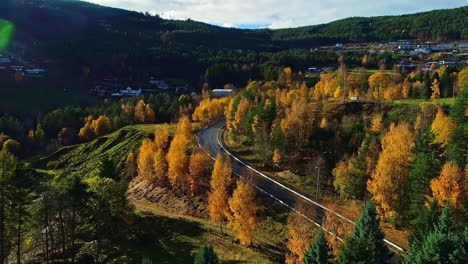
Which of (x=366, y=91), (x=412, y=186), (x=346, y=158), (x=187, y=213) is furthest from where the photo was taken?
(x=366, y=91)

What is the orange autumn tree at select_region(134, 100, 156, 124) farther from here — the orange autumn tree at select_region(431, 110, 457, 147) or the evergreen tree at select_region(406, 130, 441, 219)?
the evergreen tree at select_region(406, 130, 441, 219)

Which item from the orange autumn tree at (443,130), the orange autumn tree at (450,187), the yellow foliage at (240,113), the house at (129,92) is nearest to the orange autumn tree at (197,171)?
the yellow foliage at (240,113)

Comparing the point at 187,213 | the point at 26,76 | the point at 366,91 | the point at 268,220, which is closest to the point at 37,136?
the point at 26,76

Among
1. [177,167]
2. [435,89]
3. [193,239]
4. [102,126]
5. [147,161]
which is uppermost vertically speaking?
[435,89]

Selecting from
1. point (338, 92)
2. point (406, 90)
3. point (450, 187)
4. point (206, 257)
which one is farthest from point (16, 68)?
point (450, 187)

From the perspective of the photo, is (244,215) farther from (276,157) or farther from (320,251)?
(276,157)

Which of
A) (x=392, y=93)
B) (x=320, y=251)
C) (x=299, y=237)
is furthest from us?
(x=392, y=93)

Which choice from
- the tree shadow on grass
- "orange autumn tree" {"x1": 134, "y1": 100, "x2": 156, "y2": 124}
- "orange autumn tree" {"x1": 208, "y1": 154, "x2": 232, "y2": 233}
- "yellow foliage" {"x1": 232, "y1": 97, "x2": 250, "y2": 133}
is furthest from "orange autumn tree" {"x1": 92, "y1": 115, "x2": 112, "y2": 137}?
"orange autumn tree" {"x1": 208, "y1": 154, "x2": 232, "y2": 233}

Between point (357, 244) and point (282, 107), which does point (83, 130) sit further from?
point (357, 244)
